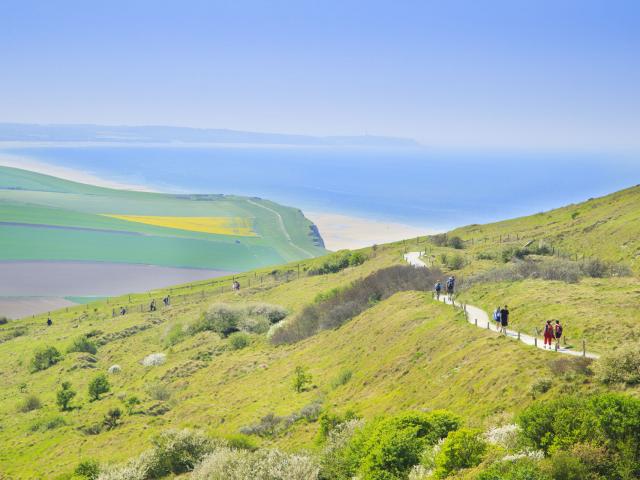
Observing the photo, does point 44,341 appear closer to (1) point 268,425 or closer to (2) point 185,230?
(1) point 268,425

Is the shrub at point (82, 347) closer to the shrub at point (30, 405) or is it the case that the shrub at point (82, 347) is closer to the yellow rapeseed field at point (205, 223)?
the shrub at point (30, 405)

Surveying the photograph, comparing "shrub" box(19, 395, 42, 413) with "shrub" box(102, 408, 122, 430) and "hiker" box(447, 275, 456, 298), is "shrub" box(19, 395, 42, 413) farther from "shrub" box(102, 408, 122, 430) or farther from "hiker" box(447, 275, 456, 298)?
"hiker" box(447, 275, 456, 298)

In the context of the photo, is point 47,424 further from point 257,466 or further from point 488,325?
point 488,325

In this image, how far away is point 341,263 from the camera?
6269cm

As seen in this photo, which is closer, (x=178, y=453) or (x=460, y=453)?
(x=460, y=453)

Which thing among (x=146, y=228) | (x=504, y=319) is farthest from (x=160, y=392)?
(x=146, y=228)

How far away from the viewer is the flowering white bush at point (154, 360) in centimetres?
4214

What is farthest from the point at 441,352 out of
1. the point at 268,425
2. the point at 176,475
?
the point at 176,475

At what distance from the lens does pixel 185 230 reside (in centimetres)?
13575

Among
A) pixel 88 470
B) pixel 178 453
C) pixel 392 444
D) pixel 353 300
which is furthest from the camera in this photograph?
pixel 353 300

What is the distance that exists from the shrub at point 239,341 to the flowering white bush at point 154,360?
16.0ft

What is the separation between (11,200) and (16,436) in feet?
453

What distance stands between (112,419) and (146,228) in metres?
108

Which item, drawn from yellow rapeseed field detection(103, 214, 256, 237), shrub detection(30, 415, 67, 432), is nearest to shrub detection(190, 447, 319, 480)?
shrub detection(30, 415, 67, 432)
